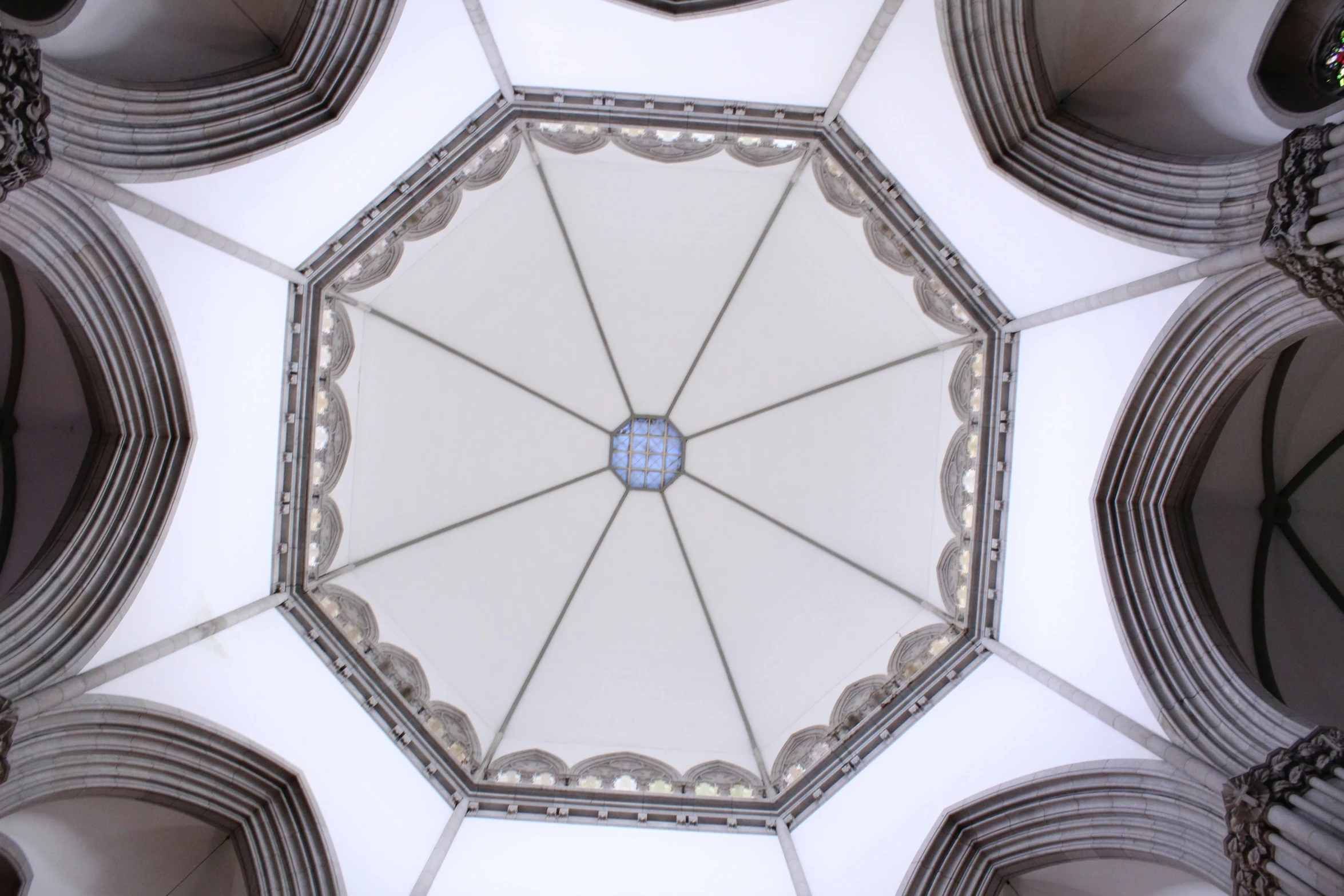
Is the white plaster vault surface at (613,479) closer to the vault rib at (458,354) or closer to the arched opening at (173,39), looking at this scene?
the vault rib at (458,354)

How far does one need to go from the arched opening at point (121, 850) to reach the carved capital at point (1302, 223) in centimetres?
925

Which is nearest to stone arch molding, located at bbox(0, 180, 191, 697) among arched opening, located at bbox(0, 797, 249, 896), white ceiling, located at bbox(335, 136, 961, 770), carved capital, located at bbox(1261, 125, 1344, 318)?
arched opening, located at bbox(0, 797, 249, 896)

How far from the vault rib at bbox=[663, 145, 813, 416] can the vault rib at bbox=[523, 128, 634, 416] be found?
0.80 m

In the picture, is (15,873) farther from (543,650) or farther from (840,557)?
(840,557)

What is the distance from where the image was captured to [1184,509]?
770 centimetres

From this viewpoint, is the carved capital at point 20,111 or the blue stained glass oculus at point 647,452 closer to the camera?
the carved capital at point 20,111

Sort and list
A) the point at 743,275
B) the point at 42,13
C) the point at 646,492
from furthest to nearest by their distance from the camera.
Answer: the point at 646,492 < the point at 743,275 < the point at 42,13

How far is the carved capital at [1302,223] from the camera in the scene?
4.99 metres

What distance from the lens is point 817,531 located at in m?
12.1

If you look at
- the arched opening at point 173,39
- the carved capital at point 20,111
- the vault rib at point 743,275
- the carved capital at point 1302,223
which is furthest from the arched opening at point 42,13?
the carved capital at point 1302,223

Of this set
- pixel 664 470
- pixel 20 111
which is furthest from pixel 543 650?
pixel 20 111

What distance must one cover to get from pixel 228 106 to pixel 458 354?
5.12 metres

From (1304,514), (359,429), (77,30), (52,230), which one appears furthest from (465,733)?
(1304,514)

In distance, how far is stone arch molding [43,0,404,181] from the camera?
244 inches
